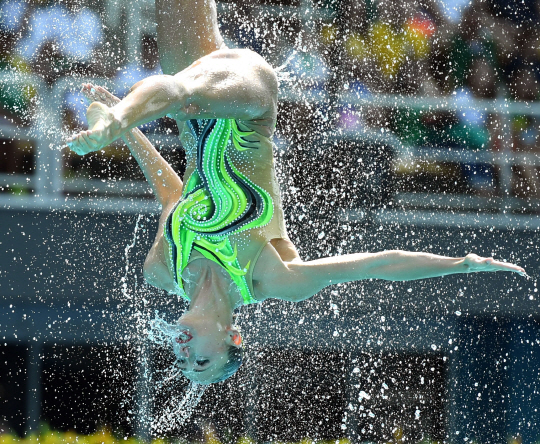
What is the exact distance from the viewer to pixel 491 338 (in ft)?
23.6

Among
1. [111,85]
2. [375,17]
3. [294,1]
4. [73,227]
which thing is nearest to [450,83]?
[375,17]

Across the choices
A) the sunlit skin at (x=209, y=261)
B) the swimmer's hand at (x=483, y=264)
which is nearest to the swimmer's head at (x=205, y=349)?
the sunlit skin at (x=209, y=261)

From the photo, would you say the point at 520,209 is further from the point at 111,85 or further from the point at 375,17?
the point at 111,85

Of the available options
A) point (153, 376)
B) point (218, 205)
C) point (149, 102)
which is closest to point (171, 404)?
point (153, 376)

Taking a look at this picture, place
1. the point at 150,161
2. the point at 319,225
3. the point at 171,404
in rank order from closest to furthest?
1. the point at 150,161
2. the point at 319,225
3. the point at 171,404

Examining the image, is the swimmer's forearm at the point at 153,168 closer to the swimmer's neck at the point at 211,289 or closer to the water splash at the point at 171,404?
the swimmer's neck at the point at 211,289

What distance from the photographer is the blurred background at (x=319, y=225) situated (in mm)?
6297

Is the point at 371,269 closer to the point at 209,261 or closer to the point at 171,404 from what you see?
the point at 209,261

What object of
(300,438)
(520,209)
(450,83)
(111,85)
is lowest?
(300,438)

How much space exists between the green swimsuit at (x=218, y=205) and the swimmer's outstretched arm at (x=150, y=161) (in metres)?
0.25

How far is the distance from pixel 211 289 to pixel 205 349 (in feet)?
0.80

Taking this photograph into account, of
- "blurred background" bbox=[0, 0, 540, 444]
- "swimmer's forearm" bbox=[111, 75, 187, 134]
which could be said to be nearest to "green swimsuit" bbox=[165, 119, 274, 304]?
"swimmer's forearm" bbox=[111, 75, 187, 134]

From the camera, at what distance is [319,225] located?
625 cm

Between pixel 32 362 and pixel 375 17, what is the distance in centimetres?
394
